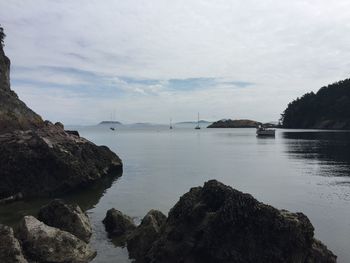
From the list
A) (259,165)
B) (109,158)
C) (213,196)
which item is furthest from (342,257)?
(259,165)

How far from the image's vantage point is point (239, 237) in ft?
59.5

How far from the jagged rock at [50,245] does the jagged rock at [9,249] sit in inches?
36.0

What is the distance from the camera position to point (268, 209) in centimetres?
1844

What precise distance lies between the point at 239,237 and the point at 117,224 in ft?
30.6

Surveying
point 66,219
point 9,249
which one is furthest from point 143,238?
point 9,249

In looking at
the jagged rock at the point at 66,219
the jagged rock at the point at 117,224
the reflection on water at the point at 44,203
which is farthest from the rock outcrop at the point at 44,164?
the jagged rock at the point at 117,224

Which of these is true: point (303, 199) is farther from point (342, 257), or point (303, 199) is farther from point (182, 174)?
point (182, 174)

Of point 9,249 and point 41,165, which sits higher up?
point 41,165

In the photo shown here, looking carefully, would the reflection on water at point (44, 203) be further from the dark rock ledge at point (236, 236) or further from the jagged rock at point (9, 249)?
the dark rock ledge at point (236, 236)

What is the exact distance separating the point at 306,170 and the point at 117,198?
30.0m

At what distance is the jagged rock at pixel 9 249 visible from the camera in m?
18.2

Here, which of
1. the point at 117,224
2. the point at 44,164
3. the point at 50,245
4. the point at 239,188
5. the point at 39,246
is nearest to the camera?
the point at 39,246

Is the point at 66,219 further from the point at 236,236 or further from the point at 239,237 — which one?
the point at 239,237

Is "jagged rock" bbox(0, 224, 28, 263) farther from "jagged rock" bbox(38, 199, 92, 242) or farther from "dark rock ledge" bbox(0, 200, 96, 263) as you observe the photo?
"jagged rock" bbox(38, 199, 92, 242)
